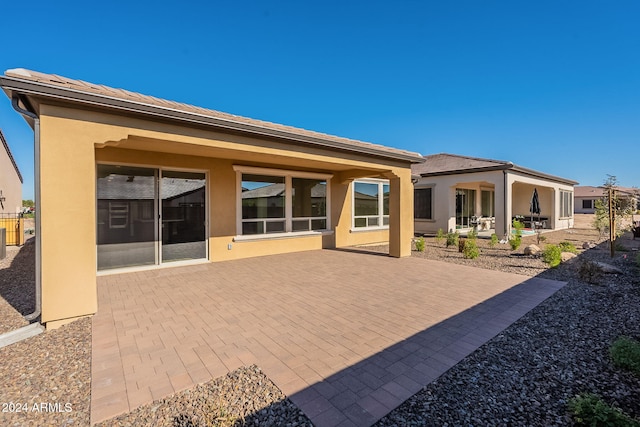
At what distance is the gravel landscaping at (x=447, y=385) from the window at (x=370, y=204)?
8.43m

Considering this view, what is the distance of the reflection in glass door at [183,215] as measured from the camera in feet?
25.9

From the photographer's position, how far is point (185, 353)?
341 cm

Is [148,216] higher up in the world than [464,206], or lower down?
lower down

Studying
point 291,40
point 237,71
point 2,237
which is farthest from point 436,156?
point 2,237

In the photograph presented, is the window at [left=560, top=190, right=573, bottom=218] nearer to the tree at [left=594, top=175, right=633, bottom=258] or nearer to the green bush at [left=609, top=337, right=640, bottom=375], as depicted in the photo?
the tree at [left=594, top=175, right=633, bottom=258]

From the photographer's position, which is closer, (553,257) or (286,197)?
(553,257)

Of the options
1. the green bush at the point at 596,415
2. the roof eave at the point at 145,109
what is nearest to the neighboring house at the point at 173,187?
the roof eave at the point at 145,109

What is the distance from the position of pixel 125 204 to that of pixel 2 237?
629 cm

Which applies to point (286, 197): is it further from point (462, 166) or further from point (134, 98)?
point (462, 166)

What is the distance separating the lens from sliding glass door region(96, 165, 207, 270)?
23.7ft

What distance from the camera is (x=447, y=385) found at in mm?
2779

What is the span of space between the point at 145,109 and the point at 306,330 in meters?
4.36

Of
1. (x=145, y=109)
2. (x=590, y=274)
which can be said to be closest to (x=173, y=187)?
(x=145, y=109)

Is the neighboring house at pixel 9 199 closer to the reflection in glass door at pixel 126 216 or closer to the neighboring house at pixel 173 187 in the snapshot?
the reflection in glass door at pixel 126 216
